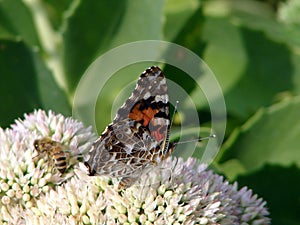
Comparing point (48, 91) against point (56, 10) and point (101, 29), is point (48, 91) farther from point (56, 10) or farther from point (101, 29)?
point (56, 10)

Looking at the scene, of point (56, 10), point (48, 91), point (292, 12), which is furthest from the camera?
point (56, 10)

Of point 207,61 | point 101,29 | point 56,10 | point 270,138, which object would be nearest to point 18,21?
point 56,10

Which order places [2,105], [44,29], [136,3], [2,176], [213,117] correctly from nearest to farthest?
[2,176] → [2,105] → [136,3] → [213,117] → [44,29]

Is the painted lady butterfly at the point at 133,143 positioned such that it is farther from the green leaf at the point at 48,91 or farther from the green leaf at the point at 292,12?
the green leaf at the point at 292,12

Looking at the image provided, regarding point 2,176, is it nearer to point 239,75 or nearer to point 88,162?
point 88,162

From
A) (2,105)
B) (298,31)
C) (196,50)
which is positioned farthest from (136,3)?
(298,31)

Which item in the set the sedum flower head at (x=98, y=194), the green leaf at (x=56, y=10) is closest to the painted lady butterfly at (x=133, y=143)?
the sedum flower head at (x=98, y=194)

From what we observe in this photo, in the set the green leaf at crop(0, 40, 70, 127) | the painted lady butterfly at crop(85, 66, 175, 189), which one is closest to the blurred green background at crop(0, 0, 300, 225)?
the green leaf at crop(0, 40, 70, 127)

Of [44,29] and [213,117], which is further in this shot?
[44,29]
